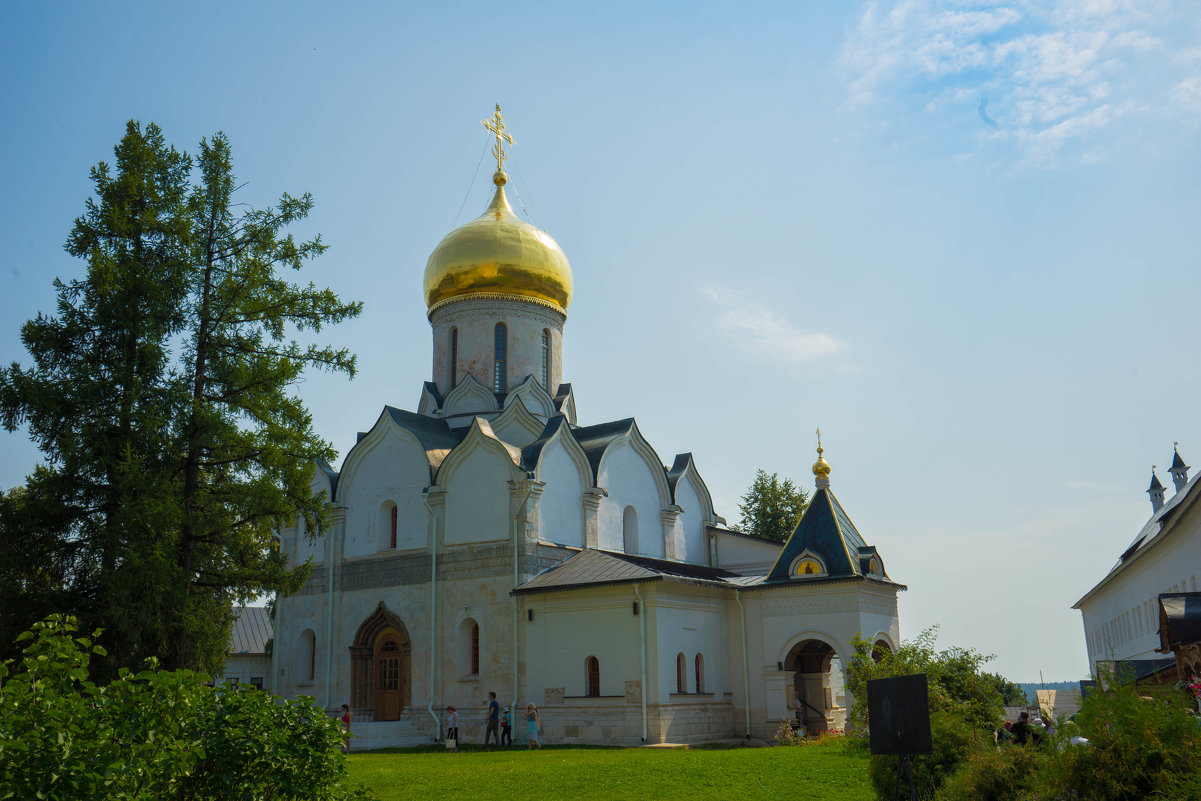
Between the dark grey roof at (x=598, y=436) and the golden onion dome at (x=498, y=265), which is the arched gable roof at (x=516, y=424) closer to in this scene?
the dark grey roof at (x=598, y=436)

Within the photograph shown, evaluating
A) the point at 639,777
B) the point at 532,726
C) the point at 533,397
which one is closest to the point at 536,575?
the point at 532,726

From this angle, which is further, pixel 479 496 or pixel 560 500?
pixel 560 500

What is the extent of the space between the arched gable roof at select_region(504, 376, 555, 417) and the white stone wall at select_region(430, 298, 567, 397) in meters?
0.23

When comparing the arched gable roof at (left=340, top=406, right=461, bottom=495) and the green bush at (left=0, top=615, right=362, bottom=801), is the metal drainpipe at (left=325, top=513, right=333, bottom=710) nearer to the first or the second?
the arched gable roof at (left=340, top=406, right=461, bottom=495)

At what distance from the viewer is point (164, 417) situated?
11648 millimetres

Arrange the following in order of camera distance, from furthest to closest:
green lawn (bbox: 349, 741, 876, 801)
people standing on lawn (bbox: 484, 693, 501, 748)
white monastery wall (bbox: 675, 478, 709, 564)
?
white monastery wall (bbox: 675, 478, 709, 564) < people standing on lawn (bbox: 484, 693, 501, 748) < green lawn (bbox: 349, 741, 876, 801)

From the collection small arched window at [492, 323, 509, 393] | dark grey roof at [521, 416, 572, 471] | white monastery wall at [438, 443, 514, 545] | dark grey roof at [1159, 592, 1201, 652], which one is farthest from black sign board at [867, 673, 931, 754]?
small arched window at [492, 323, 509, 393]

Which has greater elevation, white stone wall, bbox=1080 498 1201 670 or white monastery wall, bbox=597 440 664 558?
white monastery wall, bbox=597 440 664 558

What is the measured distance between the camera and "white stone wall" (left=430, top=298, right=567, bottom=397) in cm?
2420

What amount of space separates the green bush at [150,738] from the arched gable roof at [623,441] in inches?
661

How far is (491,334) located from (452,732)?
1001 cm

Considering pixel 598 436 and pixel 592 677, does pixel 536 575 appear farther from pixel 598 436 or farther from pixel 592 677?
pixel 598 436

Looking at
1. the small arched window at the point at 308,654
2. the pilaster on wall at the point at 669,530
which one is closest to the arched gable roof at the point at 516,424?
the pilaster on wall at the point at 669,530

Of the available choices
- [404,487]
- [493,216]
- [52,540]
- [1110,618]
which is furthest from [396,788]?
[1110,618]
